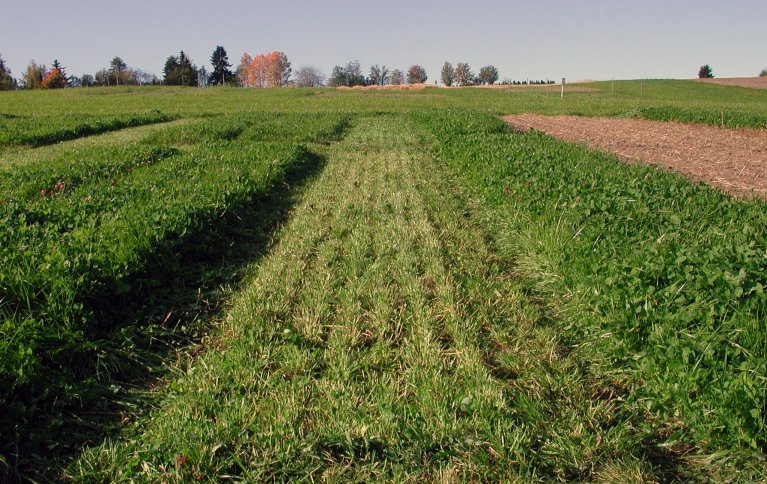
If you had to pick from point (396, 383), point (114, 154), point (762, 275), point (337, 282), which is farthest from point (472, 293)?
point (114, 154)

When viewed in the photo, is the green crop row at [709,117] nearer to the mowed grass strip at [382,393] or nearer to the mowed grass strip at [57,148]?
the mowed grass strip at [382,393]

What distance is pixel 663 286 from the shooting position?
11.9 feet

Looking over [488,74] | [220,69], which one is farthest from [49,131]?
[488,74]

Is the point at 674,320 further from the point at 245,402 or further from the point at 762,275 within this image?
the point at 245,402

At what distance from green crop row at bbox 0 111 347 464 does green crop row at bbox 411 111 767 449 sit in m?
3.56

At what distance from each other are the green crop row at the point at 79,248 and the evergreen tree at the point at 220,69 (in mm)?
113046

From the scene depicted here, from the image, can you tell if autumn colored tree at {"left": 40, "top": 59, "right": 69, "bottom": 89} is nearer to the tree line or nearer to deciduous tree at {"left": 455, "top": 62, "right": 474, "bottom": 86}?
the tree line

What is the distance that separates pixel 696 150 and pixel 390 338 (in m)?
14.1

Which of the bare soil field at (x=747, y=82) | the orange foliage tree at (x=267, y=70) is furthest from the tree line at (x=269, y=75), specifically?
the bare soil field at (x=747, y=82)

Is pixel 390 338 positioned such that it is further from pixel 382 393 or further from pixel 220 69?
pixel 220 69

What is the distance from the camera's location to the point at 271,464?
8.93ft

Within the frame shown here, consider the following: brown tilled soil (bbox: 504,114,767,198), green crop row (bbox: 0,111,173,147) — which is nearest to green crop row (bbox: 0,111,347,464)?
green crop row (bbox: 0,111,173,147)

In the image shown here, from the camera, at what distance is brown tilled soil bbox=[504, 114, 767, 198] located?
1028 centimetres

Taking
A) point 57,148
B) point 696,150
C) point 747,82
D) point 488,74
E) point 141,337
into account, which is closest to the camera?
point 141,337
